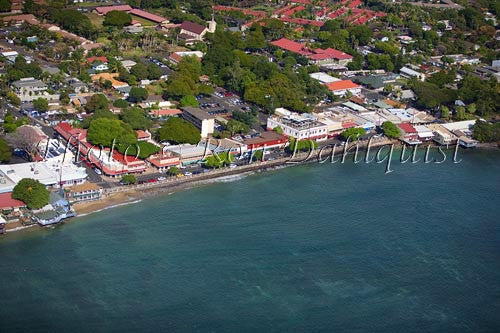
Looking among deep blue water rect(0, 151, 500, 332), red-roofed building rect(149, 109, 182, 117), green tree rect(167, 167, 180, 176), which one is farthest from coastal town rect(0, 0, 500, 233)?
deep blue water rect(0, 151, 500, 332)

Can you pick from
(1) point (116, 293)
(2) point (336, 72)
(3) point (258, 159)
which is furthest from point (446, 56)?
(1) point (116, 293)

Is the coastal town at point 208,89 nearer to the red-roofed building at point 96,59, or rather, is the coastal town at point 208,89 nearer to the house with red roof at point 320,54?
the house with red roof at point 320,54

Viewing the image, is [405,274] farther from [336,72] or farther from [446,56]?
[446,56]

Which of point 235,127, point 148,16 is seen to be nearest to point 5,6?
point 148,16

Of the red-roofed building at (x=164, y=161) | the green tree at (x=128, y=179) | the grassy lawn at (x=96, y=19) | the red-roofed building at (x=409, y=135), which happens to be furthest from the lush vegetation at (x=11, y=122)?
the grassy lawn at (x=96, y=19)

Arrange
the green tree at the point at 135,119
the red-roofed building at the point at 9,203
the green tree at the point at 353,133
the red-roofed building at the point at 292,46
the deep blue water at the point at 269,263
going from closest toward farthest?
the deep blue water at the point at 269,263
the red-roofed building at the point at 9,203
the green tree at the point at 135,119
the green tree at the point at 353,133
the red-roofed building at the point at 292,46
